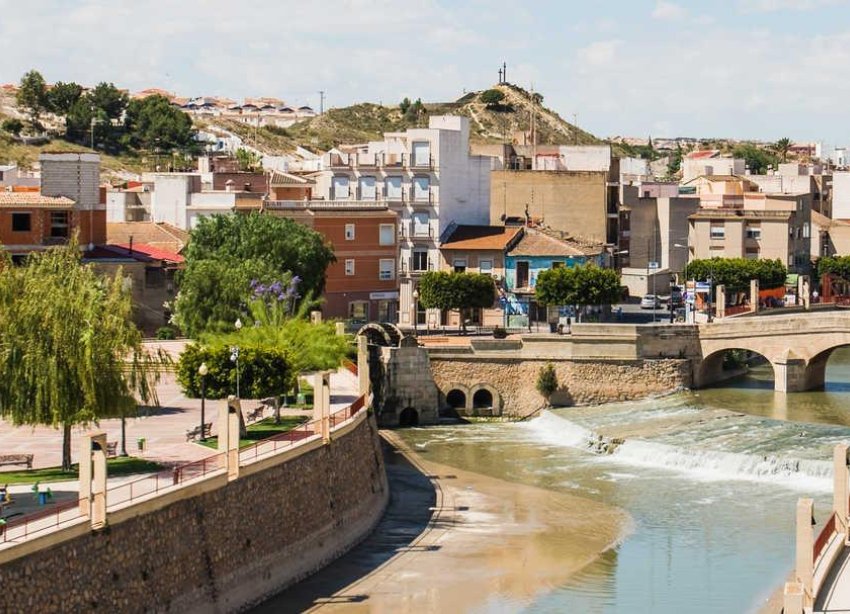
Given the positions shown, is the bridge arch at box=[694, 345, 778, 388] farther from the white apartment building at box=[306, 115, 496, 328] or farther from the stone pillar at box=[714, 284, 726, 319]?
the white apartment building at box=[306, 115, 496, 328]

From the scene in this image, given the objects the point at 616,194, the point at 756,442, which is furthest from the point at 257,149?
the point at 756,442

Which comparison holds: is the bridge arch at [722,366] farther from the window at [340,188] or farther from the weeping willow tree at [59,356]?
the weeping willow tree at [59,356]

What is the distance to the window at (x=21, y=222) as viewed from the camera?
254 ft

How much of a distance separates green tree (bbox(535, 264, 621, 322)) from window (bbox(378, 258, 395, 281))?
848 centimetres

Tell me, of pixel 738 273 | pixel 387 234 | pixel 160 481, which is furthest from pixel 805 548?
pixel 738 273

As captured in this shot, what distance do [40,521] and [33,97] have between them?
127422 millimetres

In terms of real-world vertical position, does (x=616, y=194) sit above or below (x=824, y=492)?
above

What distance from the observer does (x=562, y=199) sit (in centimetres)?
10531

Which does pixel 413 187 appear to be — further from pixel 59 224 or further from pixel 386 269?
pixel 59 224

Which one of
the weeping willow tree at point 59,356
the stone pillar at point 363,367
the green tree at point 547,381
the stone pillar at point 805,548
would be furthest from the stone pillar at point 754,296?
the stone pillar at point 805,548

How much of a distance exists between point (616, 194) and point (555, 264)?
49.3ft

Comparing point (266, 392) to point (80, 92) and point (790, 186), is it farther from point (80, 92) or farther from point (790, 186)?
point (80, 92)

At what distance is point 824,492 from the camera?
2263 inches

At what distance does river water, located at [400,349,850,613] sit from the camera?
4681 centimetres
